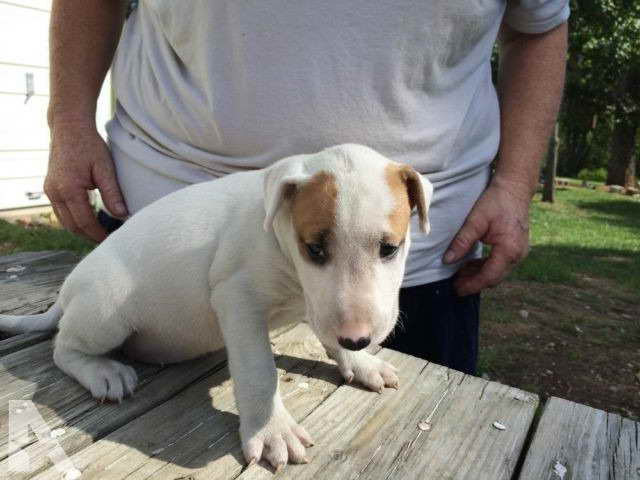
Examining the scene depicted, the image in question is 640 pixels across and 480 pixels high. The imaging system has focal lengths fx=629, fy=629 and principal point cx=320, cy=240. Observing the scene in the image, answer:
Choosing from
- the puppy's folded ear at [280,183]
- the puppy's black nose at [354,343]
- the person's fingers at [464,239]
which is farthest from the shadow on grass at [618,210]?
the puppy's black nose at [354,343]

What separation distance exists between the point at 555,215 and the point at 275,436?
11282 millimetres

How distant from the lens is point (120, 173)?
7.83 feet

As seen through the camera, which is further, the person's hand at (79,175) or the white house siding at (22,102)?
the white house siding at (22,102)

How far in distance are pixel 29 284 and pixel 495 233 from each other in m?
1.99

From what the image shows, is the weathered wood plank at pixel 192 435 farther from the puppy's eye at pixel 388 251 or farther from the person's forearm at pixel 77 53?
the person's forearm at pixel 77 53

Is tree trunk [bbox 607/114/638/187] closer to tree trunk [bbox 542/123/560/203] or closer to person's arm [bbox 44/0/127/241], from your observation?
tree trunk [bbox 542/123/560/203]

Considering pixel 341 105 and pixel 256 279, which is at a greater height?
pixel 341 105

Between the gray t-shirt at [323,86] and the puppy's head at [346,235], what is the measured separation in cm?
44

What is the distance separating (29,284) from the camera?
277cm

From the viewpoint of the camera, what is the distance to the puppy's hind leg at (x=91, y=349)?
5.80 feet

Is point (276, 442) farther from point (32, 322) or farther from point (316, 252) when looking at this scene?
point (32, 322)

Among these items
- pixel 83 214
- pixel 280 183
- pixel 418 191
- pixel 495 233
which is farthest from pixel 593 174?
pixel 280 183

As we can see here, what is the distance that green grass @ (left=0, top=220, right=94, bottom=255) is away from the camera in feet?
18.4

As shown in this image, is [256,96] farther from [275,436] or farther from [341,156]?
[275,436]
